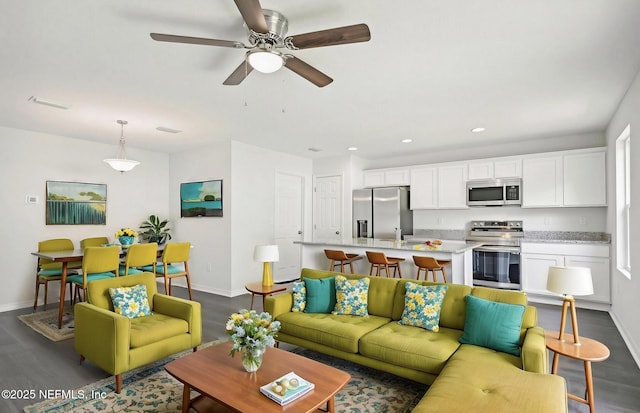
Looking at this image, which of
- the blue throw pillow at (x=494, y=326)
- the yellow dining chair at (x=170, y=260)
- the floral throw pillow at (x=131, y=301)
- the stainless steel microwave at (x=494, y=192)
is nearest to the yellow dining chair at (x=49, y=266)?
the yellow dining chair at (x=170, y=260)

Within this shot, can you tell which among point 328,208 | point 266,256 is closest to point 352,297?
point 266,256

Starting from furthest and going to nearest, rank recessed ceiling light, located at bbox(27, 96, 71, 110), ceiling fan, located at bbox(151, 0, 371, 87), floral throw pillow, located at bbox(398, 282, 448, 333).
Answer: recessed ceiling light, located at bbox(27, 96, 71, 110) < floral throw pillow, located at bbox(398, 282, 448, 333) < ceiling fan, located at bbox(151, 0, 371, 87)

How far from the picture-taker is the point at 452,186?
245 inches

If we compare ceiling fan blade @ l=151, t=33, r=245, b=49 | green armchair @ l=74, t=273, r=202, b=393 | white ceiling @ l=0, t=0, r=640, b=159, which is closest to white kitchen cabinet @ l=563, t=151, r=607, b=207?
white ceiling @ l=0, t=0, r=640, b=159

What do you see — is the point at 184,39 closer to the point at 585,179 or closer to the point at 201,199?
the point at 201,199

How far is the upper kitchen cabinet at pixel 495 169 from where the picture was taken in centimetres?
562

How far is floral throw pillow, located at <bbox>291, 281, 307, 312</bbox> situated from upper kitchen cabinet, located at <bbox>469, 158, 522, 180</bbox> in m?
4.06

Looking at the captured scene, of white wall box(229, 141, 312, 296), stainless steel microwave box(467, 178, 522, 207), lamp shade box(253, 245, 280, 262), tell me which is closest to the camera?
lamp shade box(253, 245, 280, 262)

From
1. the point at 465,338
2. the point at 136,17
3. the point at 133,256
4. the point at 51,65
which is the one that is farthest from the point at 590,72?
the point at 133,256

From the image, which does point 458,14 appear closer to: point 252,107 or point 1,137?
point 252,107

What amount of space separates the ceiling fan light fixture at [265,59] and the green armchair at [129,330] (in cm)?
204

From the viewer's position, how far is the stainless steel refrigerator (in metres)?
6.59

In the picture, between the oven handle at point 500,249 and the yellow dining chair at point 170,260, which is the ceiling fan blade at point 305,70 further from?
the oven handle at point 500,249

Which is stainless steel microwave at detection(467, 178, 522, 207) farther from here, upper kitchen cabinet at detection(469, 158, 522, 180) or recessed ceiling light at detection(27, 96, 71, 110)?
recessed ceiling light at detection(27, 96, 71, 110)
